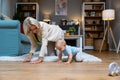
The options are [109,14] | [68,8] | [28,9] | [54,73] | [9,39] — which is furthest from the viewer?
[68,8]

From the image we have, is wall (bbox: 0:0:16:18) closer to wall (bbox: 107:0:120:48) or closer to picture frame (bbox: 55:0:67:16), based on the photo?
picture frame (bbox: 55:0:67:16)

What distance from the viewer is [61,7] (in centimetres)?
941

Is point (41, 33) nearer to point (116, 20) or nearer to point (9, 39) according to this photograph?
point (9, 39)

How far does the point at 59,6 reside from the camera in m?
9.41

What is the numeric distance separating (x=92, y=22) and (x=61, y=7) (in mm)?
1353

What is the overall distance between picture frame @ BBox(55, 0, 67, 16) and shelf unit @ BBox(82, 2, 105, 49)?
2.66 feet

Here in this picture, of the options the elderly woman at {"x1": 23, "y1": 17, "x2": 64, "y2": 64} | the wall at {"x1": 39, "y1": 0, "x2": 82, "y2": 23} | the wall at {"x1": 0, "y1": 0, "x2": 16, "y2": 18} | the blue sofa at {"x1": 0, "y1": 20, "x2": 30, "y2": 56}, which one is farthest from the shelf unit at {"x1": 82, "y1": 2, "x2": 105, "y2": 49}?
the elderly woman at {"x1": 23, "y1": 17, "x2": 64, "y2": 64}

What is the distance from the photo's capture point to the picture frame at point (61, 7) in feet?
30.8

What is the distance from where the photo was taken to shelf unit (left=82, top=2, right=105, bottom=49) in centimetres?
898

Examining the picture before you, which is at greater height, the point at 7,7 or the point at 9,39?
the point at 7,7

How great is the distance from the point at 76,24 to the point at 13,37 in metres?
4.92

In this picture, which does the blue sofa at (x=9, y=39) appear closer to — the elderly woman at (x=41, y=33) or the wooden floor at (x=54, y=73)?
the elderly woman at (x=41, y=33)

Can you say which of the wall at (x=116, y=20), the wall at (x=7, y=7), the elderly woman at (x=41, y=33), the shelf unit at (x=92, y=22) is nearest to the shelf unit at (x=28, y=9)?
the wall at (x=7, y=7)

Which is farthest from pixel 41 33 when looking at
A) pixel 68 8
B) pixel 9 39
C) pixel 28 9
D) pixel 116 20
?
pixel 68 8
